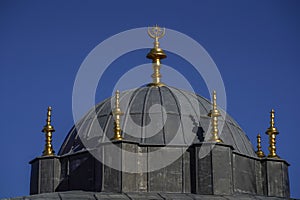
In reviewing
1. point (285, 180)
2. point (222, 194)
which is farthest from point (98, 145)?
point (285, 180)

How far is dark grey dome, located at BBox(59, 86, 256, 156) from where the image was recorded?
218 ft

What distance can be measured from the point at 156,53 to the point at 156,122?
6283 mm

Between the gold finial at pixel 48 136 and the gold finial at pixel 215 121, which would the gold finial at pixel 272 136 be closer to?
the gold finial at pixel 215 121

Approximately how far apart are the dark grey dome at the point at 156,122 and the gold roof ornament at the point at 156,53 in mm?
936

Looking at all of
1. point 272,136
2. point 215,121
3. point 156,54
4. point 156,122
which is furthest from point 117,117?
point 272,136

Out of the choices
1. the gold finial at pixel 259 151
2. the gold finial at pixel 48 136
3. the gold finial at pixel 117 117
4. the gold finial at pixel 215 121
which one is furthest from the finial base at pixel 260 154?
the gold finial at pixel 48 136

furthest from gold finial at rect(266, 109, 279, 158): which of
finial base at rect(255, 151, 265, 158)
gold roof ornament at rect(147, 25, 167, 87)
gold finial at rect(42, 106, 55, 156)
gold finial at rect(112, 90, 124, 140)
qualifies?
gold finial at rect(42, 106, 55, 156)

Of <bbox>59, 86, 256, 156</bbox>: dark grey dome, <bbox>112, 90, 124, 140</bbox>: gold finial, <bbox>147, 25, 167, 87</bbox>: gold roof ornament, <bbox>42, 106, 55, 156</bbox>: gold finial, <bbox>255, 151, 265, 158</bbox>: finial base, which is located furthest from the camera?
<bbox>147, 25, 167, 87</bbox>: gold roof ornament

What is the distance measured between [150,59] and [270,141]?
8.34 m

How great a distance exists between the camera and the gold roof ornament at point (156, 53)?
7181 centimetres

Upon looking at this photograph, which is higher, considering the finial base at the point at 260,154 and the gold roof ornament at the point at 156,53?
the gold roof ornament at the point at 156,53

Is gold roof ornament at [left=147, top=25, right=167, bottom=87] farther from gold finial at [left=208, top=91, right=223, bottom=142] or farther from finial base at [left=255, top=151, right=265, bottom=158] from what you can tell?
finial base at [left=255, top=151, right=265, bottom=158]

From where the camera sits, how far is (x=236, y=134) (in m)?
69.7

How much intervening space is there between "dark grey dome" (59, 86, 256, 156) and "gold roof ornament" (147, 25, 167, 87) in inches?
36.8
